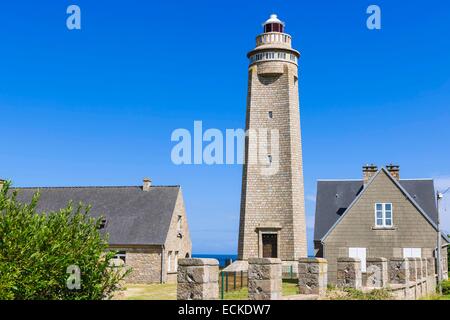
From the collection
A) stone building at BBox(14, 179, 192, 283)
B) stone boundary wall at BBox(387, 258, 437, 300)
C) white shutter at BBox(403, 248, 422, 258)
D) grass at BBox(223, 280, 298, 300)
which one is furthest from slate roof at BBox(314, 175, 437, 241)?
grass at BBox(223, 280, 298, 300)

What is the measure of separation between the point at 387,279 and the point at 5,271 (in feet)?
43.6

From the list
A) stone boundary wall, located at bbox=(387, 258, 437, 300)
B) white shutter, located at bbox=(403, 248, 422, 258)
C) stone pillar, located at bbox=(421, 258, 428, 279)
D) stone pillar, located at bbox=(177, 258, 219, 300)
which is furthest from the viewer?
white shutter, located at bbox=(403, 248, 422, 258)

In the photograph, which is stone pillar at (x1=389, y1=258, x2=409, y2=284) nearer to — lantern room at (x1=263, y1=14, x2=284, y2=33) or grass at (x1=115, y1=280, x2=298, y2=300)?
grass at (x1=115, y1=280, x2=298, y2=300)

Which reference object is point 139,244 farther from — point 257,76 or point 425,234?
point 425,234

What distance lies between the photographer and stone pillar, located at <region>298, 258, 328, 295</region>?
16391 millimetres

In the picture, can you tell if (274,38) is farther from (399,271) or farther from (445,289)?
(399,271)

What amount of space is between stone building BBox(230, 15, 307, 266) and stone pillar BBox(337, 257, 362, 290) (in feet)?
65.3

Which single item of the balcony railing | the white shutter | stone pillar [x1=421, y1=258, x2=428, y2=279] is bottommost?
stone pillar [x1=421, y1=258, x2=428, y2=279]

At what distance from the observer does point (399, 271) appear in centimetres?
2170

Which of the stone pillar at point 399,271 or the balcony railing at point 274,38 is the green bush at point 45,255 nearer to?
the stone pillar at point 399,271

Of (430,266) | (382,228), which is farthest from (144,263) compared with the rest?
(430,266)

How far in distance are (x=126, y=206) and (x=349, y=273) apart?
26.0m

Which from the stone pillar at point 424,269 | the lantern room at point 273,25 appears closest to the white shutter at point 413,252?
the stone pillar at point 424,269

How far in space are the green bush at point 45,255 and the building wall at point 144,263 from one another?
67.4 feet
